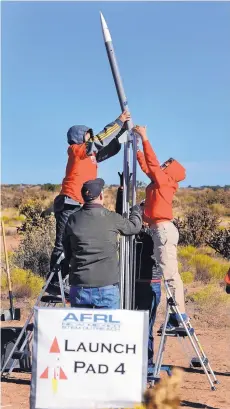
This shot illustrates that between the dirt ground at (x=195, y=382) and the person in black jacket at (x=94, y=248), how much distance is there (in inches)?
47.3

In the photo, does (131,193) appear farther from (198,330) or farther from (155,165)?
(198,330)

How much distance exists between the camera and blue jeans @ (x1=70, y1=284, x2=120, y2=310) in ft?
19.5

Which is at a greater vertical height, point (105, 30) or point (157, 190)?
point (105, 30)

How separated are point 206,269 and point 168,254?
334 inches

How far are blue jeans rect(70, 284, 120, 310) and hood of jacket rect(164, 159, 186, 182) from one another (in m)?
1.78

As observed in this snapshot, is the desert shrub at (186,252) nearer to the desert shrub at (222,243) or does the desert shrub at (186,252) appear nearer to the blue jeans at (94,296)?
the desert shrub at (222,243)

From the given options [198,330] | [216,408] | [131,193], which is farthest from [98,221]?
[198,330]

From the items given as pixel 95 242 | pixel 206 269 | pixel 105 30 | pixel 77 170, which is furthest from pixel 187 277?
pixel 95 242

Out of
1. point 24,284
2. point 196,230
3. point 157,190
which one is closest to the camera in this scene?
point 157,190

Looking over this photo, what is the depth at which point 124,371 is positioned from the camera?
4.83 m

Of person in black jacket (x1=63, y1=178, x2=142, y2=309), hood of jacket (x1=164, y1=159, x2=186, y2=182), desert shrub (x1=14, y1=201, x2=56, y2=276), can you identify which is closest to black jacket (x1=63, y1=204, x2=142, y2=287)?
person in black jacket (x1=63, y1=178, x2=142, y2=309)

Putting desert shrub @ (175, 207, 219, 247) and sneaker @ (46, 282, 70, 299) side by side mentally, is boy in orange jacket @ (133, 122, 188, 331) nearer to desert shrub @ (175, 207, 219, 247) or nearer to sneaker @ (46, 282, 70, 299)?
sneaker @ (46, 282, 70, 299)

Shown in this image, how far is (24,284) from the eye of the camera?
1298cm

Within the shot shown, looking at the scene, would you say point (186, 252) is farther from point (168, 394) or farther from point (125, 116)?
point (168, 394)
